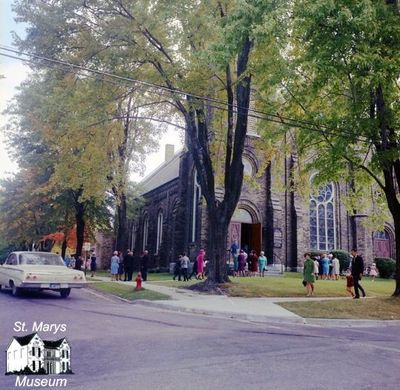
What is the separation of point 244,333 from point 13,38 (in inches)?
562

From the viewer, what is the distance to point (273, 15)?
11.9 m

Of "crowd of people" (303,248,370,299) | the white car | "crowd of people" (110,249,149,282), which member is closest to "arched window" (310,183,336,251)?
"crowd of people" (303,248,370,299)

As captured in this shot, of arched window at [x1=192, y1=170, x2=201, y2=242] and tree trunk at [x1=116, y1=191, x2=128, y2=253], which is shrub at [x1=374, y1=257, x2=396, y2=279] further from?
tree trunk at [x1=116, y1=191, x2=128, y2=253]

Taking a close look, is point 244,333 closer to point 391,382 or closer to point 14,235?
point 391,382

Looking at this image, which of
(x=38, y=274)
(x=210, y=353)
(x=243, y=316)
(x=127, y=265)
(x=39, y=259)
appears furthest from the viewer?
(x=127, y=265)

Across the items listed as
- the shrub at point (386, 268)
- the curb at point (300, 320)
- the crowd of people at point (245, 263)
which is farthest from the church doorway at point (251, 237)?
the curb at point (300, 320)

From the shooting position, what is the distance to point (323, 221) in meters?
32.4

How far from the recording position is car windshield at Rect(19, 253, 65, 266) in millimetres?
14336

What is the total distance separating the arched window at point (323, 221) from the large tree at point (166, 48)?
1600cm

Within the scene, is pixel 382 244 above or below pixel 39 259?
above

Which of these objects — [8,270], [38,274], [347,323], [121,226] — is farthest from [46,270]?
[121,226]

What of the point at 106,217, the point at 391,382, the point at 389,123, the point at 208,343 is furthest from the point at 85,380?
the point at 106,217

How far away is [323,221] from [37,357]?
2995cm

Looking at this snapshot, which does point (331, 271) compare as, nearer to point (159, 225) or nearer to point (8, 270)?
point (159, 225)
